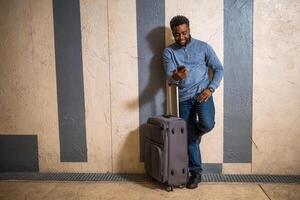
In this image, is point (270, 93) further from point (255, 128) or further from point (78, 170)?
point (78, 170)

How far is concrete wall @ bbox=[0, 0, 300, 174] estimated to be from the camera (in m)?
2.86

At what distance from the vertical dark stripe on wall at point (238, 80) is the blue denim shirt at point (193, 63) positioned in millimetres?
233

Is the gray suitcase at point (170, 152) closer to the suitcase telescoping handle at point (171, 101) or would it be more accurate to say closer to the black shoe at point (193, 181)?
the black shoe at point (193, 181)

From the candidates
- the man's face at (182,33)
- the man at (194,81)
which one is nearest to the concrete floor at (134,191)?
the man at (194,81)

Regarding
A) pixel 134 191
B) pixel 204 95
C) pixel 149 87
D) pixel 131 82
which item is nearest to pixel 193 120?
pixel 204 95

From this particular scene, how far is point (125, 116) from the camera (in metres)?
3.04

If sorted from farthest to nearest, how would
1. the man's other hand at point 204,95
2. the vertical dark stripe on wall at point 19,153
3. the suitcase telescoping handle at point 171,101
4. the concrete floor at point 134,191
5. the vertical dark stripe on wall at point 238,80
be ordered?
1. the vertical dark stripe on wall at point 19,153
2. the suitcase telescoping handle at point 171,101
3. the vertical dark stripe on wall at point 238,80
4. the man's other hand at point 204,95
5. the concrete floor at point 134,191

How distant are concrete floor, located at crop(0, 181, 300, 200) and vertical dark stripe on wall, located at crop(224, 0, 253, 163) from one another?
1.33 ft

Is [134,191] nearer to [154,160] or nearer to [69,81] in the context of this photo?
[154,160]

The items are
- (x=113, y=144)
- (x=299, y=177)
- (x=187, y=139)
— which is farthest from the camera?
(x=113, y=144)

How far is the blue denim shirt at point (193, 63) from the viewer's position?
271 cm

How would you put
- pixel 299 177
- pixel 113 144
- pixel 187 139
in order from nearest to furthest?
pixel 187 139 → pixel 299 177 → pixel 113 144

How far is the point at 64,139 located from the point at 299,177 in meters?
2.29

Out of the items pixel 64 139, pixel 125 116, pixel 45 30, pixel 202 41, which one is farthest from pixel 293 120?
pixel 45 30
